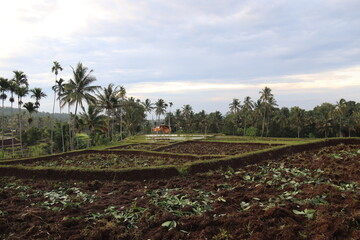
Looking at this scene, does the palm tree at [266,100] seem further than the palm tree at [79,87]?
Yes

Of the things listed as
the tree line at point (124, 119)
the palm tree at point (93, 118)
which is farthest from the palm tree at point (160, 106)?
the palm tree at point (93, 118)

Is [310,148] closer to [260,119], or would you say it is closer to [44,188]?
[44,188]

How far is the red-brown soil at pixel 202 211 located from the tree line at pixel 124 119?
22.4m

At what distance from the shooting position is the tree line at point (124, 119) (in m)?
28.5

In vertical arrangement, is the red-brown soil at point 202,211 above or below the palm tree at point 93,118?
below

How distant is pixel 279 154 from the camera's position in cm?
1366

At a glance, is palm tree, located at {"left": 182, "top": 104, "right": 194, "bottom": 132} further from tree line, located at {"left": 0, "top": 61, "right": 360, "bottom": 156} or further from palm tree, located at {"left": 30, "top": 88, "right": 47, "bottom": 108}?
palm tree, located at {"left": 30, "top": 88, "right": 47, "bottom": 108}

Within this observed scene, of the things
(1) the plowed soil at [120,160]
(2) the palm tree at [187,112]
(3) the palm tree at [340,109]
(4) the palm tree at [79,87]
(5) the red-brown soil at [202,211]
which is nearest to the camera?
(5) the red-brown soil at [202,211]

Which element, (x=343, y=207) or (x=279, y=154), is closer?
(x=343, y=207)

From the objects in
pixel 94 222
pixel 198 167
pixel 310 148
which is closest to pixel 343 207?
pixel 94 222

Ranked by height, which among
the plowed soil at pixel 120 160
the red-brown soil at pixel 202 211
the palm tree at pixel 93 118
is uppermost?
the palm tree at pixel 93 118

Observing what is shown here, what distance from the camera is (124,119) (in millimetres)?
51375

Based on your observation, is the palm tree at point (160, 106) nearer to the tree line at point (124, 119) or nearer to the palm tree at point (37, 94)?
the tree line at point (124, 119)

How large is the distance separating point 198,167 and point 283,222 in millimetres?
6845
